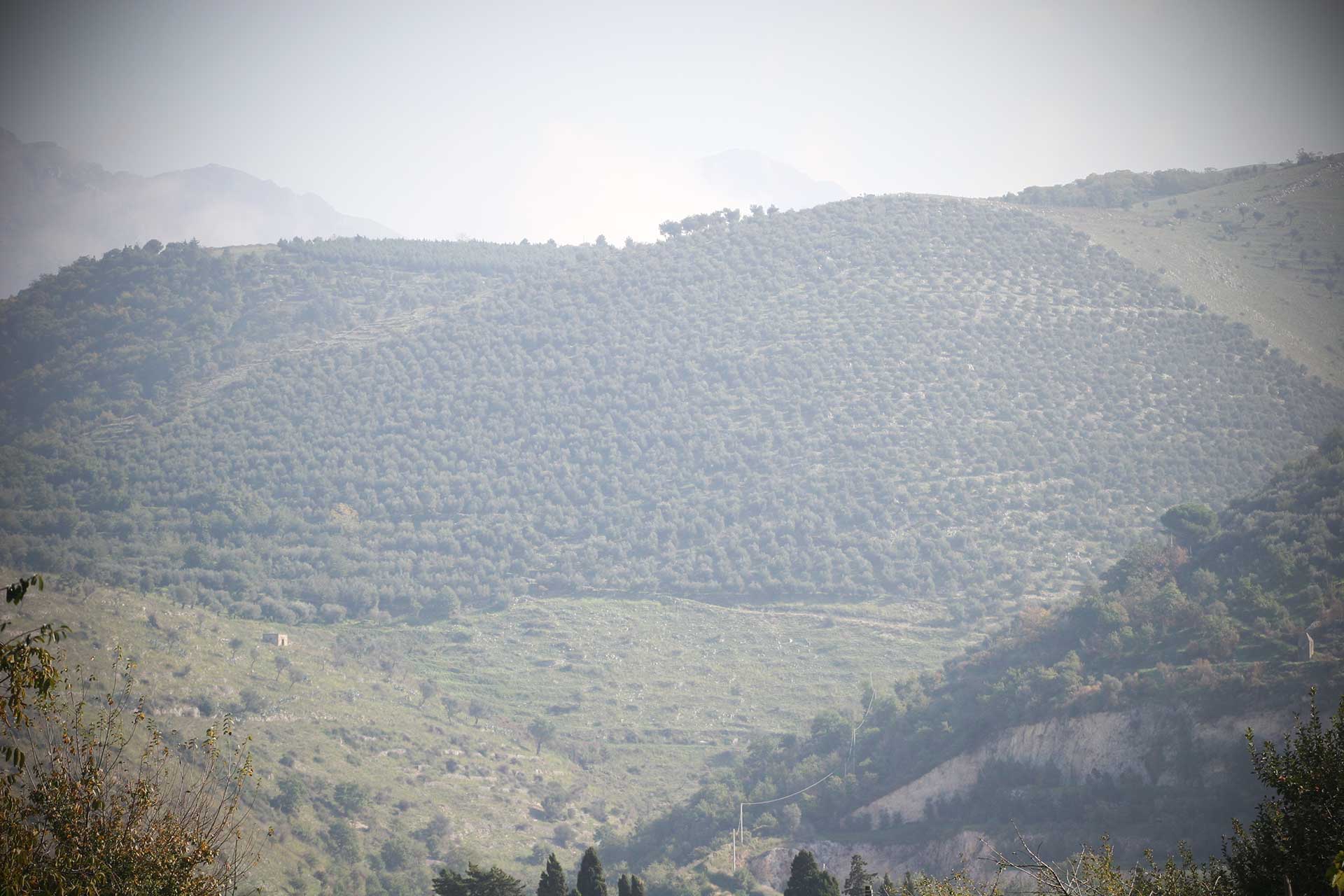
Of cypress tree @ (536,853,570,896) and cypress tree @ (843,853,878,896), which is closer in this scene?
cypress tree @ (843,853,878,896)

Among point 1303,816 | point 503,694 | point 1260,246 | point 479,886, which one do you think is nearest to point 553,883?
point 479,886

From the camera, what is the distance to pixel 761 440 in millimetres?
79062

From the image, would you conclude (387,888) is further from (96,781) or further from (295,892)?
(96,781)

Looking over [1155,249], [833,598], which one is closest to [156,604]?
[833,598]

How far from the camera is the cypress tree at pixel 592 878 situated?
86.9ft

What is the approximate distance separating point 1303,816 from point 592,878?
18600mm

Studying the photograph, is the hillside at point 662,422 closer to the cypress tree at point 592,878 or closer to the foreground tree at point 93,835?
the cypress tree at point 592,878

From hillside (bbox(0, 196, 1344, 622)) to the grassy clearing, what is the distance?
4.32 meters

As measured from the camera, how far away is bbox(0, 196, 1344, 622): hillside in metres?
67.2

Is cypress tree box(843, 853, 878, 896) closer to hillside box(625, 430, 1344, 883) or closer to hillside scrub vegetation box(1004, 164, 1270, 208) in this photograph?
hillside box(625, 430, 1344, 883)

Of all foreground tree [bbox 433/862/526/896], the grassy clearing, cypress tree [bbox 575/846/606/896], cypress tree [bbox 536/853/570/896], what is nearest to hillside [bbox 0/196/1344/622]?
the grassy clearing

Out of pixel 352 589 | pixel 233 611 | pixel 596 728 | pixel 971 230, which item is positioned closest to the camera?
pixel 596 728

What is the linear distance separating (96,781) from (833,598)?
2170 inches

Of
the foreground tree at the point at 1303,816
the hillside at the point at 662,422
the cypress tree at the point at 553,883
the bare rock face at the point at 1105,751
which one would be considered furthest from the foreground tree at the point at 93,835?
the hillside at the point at 662,422
